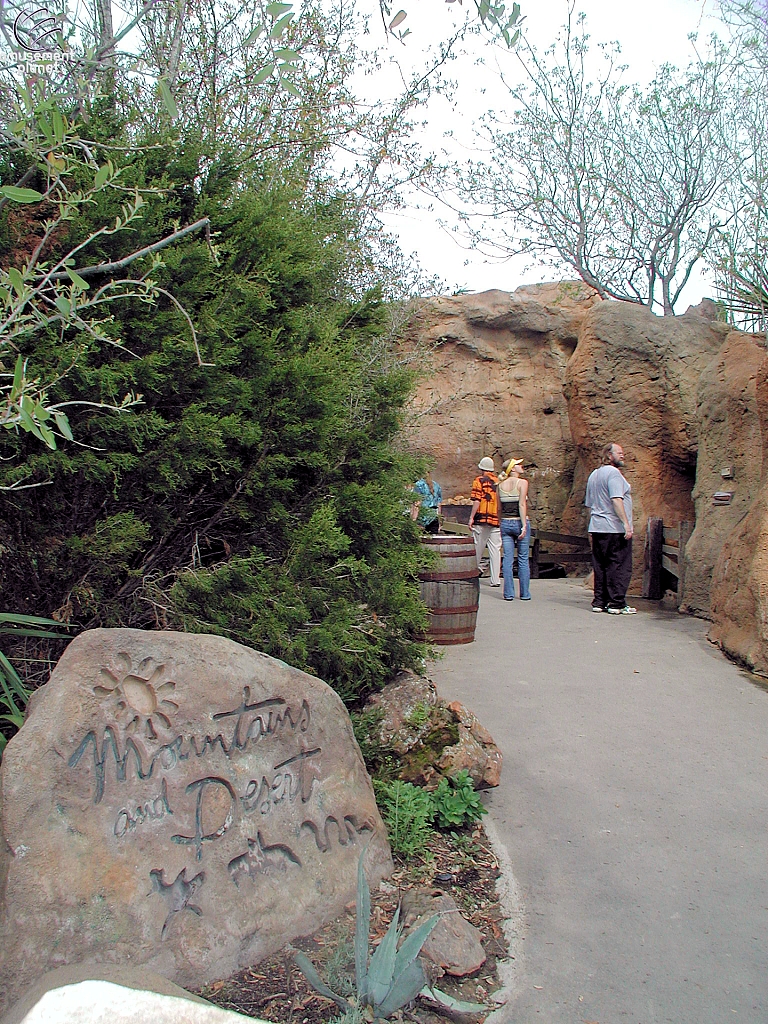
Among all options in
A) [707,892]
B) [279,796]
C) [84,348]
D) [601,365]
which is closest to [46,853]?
[279,796]

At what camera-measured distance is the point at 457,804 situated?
383cm

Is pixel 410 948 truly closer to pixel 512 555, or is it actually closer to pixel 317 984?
pixel 317 984

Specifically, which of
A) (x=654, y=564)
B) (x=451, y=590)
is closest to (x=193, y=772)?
(x=451, y=590)

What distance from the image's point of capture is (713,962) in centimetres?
293

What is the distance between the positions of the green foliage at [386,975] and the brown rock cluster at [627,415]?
3.24 m

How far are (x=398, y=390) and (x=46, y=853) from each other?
308cm

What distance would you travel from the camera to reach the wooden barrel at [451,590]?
294 inches

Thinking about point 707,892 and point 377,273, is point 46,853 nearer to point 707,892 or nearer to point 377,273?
point 707,892

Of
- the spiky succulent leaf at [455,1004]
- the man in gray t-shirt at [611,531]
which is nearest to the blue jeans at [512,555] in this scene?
the man in gray t-shirt at [611,531]

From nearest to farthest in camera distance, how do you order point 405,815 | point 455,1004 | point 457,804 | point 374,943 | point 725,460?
point 455,1004 → point 374,943 → point 405,815 → point 457,804 → point 725,460

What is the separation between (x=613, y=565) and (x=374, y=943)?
23.6ft

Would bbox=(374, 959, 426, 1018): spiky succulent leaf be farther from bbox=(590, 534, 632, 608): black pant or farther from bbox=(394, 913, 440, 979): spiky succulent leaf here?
bbox=(590, 534, 632, 608): black pant

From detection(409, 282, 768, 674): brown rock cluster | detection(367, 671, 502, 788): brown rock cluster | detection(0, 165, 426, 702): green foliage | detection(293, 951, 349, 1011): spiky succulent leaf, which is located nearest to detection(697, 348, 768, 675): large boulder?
detection(409, 282, 768, 674): brown rock cluster

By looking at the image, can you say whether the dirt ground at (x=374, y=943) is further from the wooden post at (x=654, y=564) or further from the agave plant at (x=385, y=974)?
the wooden post at (x=654, y=564)
